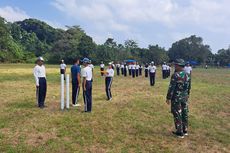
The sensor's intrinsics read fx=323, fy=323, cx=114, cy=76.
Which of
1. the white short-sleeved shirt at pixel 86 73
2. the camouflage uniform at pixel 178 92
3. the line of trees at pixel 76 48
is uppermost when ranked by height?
the line of trees at pixel 76 48

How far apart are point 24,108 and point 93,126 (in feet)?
11.6

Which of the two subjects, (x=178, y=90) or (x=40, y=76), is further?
(x=40, y=76)

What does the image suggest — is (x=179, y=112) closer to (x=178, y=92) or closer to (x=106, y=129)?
(x=178, y=92)

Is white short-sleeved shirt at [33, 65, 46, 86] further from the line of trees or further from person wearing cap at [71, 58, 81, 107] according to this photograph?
the line of trees

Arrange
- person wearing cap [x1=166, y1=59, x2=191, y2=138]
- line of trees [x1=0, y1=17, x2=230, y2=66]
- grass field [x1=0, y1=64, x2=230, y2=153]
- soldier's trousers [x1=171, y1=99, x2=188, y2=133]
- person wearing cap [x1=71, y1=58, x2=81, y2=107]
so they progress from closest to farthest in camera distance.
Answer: grass field [x1=0, y1=64, x2=230, y2=153] → person wearing cap [x1=166, y1=59, x2=191, y2=138] → soldier's trousers [x1=171, y1=99, x2=188, y2=133] → person wearing cap [x1=71, y1=58, x2=81, y2=107] → line of trees [x1=0, y1=17, x2=230, y2=66]

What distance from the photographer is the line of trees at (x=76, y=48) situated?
282 feet

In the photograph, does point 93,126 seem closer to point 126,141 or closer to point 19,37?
point 126,141

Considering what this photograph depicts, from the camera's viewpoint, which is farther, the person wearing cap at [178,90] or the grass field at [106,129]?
the person wearing cap at [178,90]

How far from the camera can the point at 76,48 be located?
90.4 meters

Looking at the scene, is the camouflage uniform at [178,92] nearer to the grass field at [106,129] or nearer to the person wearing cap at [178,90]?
the person wearing cap at [178,90]

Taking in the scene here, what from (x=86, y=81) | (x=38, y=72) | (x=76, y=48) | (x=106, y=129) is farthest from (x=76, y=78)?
(x=76, y=48)

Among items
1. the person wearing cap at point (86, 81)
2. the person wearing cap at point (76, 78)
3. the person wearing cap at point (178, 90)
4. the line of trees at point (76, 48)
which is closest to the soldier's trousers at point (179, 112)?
the person wearing cap at point (178, 90)

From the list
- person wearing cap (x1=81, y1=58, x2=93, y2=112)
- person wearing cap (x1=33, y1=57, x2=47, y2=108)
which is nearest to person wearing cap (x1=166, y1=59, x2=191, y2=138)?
person wearing cap (x1=81, y1=58, x2=93, y2=112)

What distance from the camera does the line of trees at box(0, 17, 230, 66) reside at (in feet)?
282
